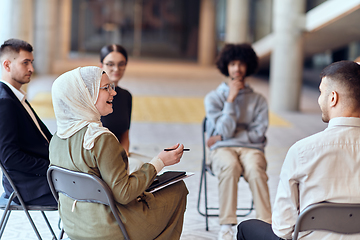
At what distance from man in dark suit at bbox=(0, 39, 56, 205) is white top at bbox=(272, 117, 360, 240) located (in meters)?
1.45

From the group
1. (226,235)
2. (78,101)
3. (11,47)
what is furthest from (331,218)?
(11,47)

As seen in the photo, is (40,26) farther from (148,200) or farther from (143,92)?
(148,200)

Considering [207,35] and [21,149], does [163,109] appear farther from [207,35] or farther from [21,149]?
[207,35]

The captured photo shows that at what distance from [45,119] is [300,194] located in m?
6.06

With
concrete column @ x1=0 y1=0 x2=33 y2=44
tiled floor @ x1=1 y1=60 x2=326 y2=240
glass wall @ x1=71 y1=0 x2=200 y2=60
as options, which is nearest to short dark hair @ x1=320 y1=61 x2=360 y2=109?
tiled floor @ x1=1 y1=60 x2=326 y2=240

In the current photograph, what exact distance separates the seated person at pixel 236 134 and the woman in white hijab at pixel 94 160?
3.63 ft

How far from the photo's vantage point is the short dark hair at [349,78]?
1.92 m

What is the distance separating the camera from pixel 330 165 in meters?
1.90

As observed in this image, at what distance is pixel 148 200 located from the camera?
229cm

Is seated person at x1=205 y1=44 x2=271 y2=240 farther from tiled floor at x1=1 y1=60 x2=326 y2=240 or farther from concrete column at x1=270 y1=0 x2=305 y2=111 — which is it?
concrete column at x1=270 y1=0 x2=305 y2=111

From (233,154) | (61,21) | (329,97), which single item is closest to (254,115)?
(233,154)

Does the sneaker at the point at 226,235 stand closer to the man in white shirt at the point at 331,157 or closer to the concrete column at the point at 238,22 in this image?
the man in white shirt at the point at 331,157

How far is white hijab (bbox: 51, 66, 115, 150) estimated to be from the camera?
2.08 metres

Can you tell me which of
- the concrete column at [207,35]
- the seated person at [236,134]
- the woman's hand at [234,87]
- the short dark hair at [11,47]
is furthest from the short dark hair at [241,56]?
the concrete column at [207,35]
